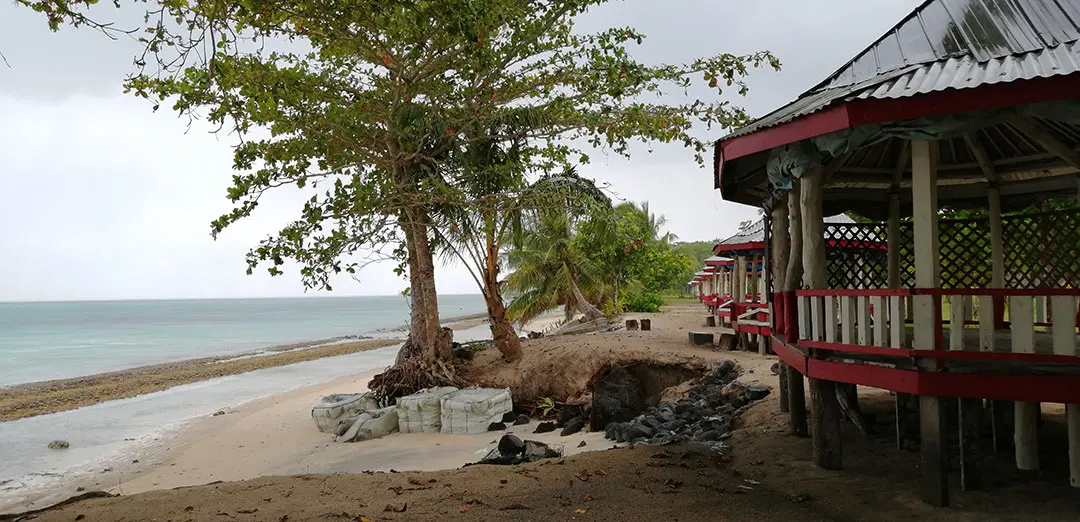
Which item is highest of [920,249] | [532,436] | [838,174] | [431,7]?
[431,7]

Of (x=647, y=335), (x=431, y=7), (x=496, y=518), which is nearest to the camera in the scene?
(x=496, y=518)

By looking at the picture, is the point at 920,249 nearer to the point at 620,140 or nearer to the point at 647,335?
the point at 620,140

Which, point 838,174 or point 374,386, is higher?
point 838,174

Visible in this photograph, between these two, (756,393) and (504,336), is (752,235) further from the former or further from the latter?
(756,393)

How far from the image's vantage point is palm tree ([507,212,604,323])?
90.6 feet

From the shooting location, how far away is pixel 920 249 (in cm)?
535

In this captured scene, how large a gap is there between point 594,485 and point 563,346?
10.6 metres

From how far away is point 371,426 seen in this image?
47.4 ft

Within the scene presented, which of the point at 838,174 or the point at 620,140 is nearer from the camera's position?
the point at 838,174

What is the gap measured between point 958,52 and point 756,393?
575 cm

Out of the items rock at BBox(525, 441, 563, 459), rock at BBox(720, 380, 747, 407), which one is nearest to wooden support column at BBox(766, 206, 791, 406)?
rock at BBox(720, 380, 747, 407)

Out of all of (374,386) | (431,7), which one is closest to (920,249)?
(431,7)

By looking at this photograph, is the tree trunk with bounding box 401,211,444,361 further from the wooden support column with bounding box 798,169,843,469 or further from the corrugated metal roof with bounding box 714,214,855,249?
the wooden support column with bounding box 798,169,843,469

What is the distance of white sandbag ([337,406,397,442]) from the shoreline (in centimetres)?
1267
